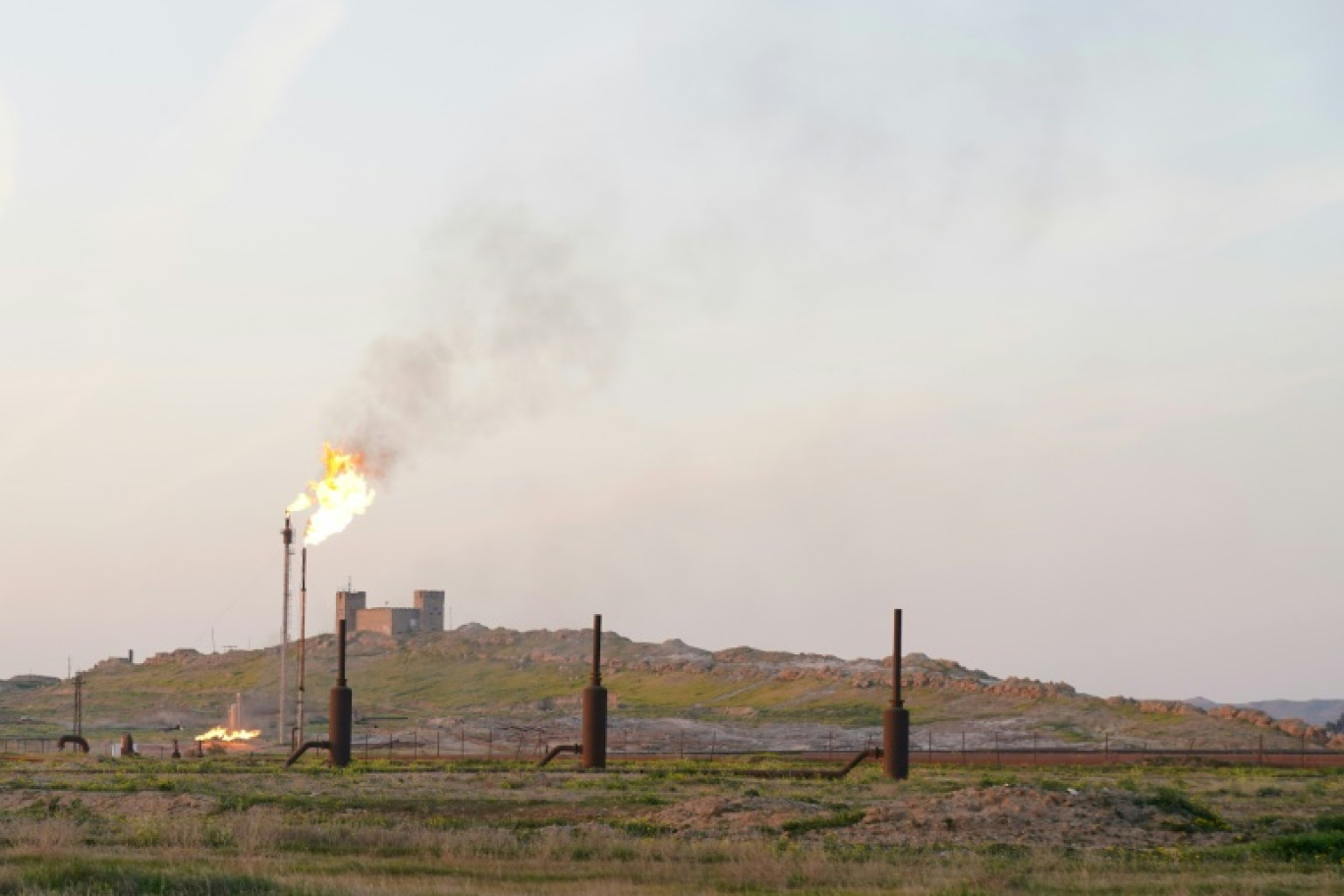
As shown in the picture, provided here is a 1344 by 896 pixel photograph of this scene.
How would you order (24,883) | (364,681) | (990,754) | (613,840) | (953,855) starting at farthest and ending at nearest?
1. (364,681)
2. (990,754)
3. (613,840)
4. (953,855)
5. (24,883)

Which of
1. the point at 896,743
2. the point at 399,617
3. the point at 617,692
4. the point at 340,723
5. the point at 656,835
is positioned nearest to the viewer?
the point at 656,835

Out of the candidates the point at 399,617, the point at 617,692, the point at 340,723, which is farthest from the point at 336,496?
the point at 399,617

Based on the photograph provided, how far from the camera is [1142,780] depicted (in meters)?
56.0

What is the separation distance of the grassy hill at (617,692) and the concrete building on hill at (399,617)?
2204 millimetres

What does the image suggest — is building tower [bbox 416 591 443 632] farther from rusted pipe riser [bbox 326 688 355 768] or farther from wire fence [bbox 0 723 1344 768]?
A: rusted pipe riser [bbox 326 688 355 768]

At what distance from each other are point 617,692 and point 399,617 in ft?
159

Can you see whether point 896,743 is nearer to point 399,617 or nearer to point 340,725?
point 340,725

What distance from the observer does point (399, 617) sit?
18500 cm

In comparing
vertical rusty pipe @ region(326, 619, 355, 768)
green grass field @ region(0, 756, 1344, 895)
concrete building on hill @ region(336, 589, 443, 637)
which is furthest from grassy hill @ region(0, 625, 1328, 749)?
green grass field @ region(0, 756, 1344, 895)

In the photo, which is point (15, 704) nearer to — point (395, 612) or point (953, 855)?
Answer: point (395, 612)

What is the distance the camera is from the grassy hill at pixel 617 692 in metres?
106

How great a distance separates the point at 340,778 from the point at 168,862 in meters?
25.9

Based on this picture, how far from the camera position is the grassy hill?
106m

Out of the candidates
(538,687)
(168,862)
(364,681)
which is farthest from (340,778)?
(364,681)
